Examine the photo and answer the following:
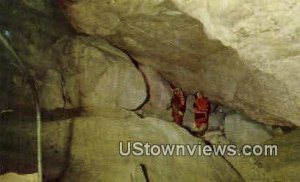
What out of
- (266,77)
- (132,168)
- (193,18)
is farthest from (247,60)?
(132,168)

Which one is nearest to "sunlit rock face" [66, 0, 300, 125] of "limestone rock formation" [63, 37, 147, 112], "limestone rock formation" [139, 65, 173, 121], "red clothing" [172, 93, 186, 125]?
"limestone rock formation" [139, 65, 173, 121]

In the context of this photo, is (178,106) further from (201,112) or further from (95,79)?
(95,79)

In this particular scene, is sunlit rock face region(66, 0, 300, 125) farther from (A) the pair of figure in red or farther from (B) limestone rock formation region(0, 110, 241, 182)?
(B) limestone rock formation region(0, 110, 241, 182)

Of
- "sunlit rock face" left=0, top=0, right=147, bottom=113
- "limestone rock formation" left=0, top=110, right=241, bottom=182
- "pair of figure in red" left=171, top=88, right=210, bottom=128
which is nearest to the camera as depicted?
"limestone rock formation" left=0, top=110, right=241, bottom=182

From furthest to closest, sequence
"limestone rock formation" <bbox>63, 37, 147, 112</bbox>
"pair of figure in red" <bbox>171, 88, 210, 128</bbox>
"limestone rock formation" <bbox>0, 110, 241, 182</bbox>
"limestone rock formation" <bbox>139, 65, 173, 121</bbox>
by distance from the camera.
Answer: "limestone rock formation" <bbox>139, 65, 173, 121</bbox> < "pair of figure in red" <bbox>171, 88, 210, 128</bbox> < "limestone rock formation" <bbox>63, 37, 147, 112</bbox> < "limestone rock formation" <bbox>0, 110, 241, 182</bbox>

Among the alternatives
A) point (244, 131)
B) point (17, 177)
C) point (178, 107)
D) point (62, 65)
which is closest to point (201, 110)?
point (178, 107)

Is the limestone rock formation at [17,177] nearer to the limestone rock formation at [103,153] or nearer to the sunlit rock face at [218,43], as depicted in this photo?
the limestone rock formation at [103,153]
